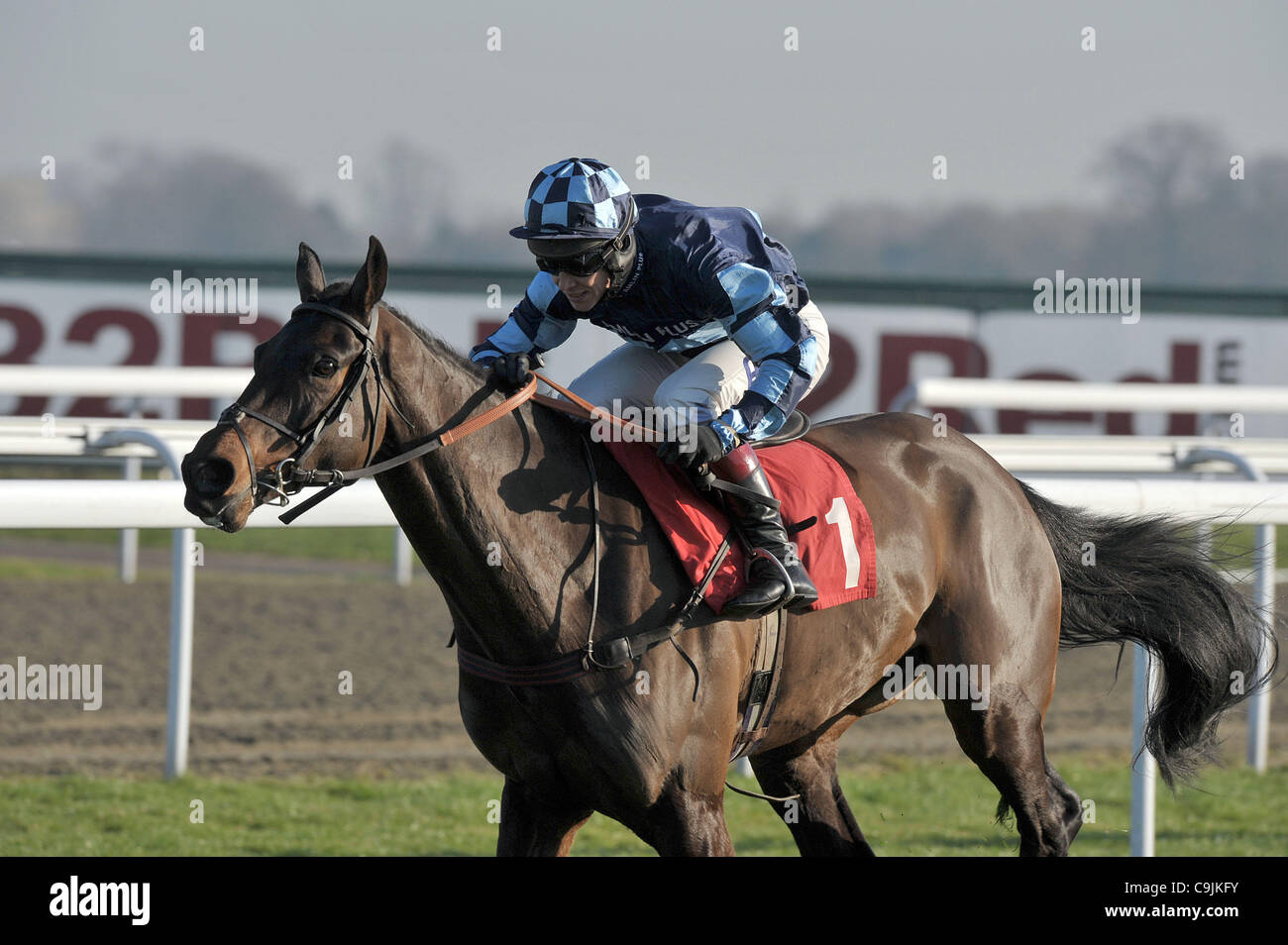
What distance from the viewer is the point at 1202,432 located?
1215 cm

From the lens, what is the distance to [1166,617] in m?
4.01

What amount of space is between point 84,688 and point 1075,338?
9067 mm

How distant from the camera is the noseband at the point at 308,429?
2480 mm

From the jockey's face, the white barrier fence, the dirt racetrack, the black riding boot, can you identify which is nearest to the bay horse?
the black riding boot

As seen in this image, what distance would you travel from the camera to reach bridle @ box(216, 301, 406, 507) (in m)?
2.48

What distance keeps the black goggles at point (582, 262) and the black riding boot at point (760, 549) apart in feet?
1.59

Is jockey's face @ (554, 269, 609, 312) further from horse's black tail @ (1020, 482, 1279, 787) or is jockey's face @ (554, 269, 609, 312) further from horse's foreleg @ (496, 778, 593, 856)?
horse's black tail @ (1020, 482, 1279, 787)

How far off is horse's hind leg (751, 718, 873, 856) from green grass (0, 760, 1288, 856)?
874 millimetres

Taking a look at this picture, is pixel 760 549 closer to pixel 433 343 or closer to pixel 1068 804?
pixel 433 343

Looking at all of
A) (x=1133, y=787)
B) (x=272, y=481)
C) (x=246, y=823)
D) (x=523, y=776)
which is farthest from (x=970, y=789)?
(x=272, y=481)

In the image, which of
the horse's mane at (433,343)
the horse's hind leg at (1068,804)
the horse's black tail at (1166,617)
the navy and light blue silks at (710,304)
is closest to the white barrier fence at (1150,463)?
the horse's black tail at (1166,617)

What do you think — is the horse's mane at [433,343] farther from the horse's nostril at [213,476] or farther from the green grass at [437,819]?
the green grass at [437,819]

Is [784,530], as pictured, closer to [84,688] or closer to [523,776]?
[523,776]

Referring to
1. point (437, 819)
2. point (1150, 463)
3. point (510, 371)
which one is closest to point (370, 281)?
point (510, 371)
